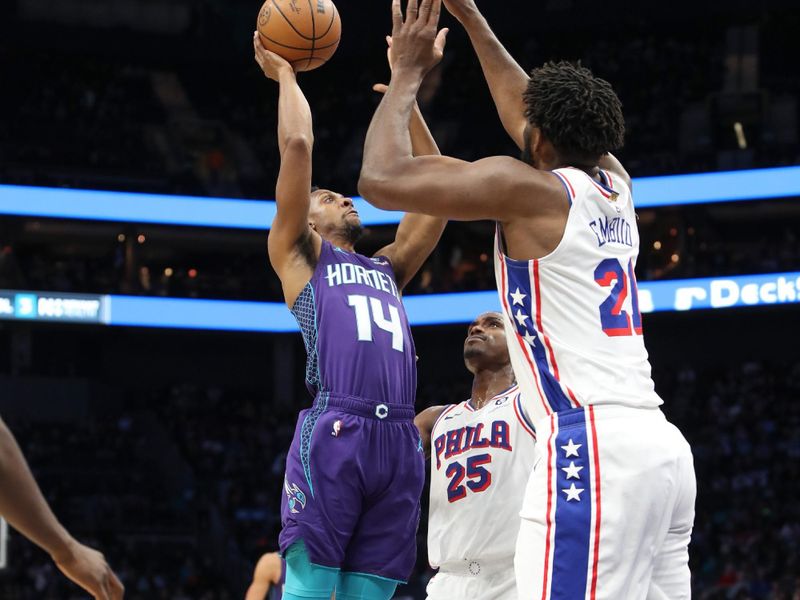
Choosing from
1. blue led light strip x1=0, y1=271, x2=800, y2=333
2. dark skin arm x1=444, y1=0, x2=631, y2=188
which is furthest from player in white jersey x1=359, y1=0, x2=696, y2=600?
blue led light strip x1=0, y1=271, x2=800, y2=333

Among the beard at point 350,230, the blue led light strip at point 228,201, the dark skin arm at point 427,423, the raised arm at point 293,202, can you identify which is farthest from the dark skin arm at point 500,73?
the blue led light strip at point 228,201

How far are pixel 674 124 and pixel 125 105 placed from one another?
11781mm

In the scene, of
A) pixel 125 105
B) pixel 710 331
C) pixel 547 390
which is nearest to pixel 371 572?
pixel 547 390

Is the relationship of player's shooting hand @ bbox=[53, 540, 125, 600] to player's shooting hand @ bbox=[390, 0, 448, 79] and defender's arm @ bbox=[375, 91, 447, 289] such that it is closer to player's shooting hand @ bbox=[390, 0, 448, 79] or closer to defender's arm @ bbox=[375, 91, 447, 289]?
player's shooting hand @ bbox=[390, 0, 448, 79]

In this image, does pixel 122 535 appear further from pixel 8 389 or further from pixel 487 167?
pixel 487 167

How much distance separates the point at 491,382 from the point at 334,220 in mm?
1184

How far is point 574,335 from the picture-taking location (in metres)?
3.41

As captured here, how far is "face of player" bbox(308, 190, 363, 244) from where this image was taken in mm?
5051

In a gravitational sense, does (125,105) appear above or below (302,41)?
above

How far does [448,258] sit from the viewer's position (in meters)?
24.8

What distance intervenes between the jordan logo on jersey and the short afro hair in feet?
6.70

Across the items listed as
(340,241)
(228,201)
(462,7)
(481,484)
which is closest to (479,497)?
(481,484)

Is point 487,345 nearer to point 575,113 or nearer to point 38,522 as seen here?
point 575,113

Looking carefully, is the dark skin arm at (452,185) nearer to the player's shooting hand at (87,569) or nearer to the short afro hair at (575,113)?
the short afro hair at (575,113)
